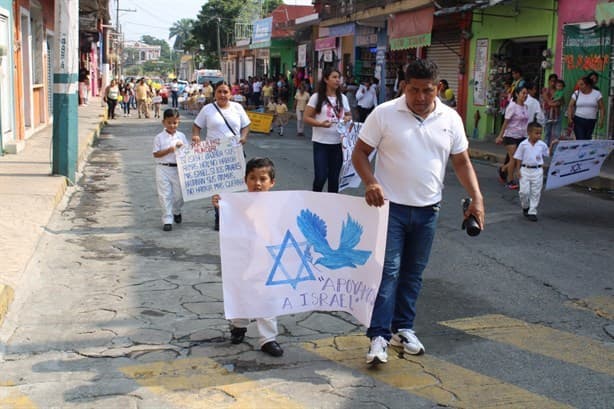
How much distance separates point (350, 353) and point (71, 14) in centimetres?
851

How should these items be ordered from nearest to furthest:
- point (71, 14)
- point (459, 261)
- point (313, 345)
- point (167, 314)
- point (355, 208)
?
point (355, 208) < point (313, 345) < point (167, 314) < point (459, 261) < point (71, 14)

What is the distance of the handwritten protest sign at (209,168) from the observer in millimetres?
8180

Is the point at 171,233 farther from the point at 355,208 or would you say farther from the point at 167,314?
the point at 355,208

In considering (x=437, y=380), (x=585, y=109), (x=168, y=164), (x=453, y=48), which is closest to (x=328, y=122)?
(x=168, y=164)

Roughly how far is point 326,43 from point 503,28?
52.9 ft

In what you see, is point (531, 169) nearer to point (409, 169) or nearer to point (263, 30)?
point (409, 169)

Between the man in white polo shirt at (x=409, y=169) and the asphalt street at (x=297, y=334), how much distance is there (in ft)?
1.52

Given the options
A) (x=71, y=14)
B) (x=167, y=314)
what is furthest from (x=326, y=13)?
(x=167, y=314)

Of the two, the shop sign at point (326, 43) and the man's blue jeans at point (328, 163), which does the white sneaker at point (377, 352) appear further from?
Result: the shop sign at point (326, 43)

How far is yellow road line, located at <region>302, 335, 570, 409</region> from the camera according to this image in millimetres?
4027

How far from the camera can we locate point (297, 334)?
510cm

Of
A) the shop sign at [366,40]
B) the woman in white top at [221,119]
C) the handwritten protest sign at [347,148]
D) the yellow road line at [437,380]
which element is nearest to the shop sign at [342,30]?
the shop sign at [366,40]

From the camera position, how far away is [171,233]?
8414 mm

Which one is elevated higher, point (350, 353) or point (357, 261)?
point (357, 261)
